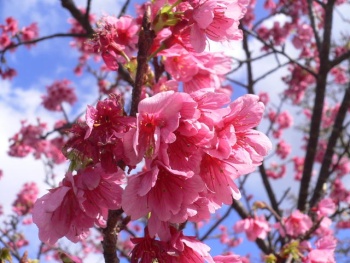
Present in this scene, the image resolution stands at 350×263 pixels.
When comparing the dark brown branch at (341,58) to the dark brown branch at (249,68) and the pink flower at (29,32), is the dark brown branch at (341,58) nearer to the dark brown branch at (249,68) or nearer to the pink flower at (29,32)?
the dark brown branch at (249,68)

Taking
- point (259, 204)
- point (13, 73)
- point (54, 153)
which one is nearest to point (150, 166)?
point (259, 204)

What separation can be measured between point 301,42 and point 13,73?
14.7 feet

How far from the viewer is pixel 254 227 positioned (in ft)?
12.8

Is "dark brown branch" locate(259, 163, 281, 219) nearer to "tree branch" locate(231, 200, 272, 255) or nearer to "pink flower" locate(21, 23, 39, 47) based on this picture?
"tree branch" locate(231, 200, 272, 255)

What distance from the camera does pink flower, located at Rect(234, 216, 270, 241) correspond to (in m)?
3.87

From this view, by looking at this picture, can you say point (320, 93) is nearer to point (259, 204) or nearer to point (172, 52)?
point (259, 204)

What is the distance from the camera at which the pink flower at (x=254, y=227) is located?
3.87 metres

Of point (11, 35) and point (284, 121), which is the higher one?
point (284, 121)

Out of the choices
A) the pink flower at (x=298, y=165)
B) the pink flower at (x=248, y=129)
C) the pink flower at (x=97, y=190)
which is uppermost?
the pink flower at (x=298, y=165)

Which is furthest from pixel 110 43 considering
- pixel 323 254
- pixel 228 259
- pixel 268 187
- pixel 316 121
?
pixel 268 187

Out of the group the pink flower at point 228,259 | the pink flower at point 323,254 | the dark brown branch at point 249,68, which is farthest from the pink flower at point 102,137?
the dark brown branch at point 249,68

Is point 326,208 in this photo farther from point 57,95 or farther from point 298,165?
point 298,165

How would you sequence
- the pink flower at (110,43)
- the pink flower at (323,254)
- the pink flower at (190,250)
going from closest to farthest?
1. the pink flower at (190,250)
2. the pink flower at (110,43)
3. the pink flower at (323,254)

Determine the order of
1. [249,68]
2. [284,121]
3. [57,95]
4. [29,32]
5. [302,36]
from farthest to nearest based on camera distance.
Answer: [284,121]
[57,95]
[302,36]
[29,32]
[249,68]
